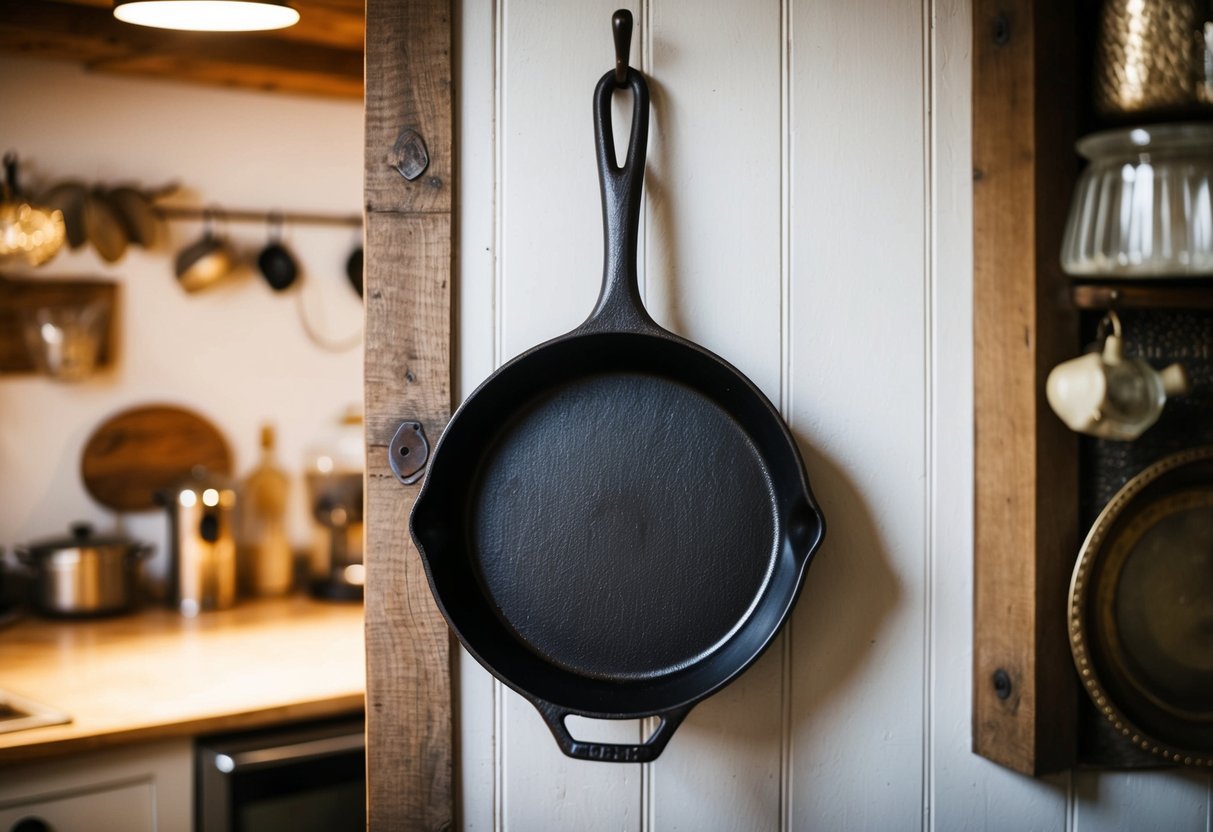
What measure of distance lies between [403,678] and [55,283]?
1651 millimetres

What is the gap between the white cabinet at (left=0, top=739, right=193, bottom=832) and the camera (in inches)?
65.0

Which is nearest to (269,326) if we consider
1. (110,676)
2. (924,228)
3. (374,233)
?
(110,676)

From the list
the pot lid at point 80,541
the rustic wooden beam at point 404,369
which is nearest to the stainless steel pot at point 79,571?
the pot lid at point 80,541

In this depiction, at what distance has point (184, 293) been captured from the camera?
2.49 m

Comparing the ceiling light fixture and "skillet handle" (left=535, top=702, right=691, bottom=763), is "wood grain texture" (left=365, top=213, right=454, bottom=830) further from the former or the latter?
the ceiling light fixture

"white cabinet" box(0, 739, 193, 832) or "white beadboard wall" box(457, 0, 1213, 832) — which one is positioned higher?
"white beadboard wall" box(457, 0, 1213, 832)

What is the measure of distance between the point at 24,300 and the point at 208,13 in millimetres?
1072

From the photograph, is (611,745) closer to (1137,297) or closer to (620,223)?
(620,223)

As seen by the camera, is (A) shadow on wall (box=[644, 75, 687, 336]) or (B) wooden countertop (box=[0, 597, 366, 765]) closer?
(A) shadow on wall (box=[644, 75, 687, 336])

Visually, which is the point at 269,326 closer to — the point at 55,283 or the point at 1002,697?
the point at 55,283

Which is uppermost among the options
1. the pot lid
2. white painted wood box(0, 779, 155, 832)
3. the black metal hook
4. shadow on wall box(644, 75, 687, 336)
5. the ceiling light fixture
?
the ceiling light fixture

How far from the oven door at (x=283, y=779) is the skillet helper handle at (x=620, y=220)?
1.01 m

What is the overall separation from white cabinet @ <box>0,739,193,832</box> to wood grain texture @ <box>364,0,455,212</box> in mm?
1123

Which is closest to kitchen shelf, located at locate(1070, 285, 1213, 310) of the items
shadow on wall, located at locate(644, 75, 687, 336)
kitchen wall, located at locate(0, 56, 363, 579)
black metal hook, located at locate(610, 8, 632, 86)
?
shadow on wall, located at locate(644, 75, 687, 336)
